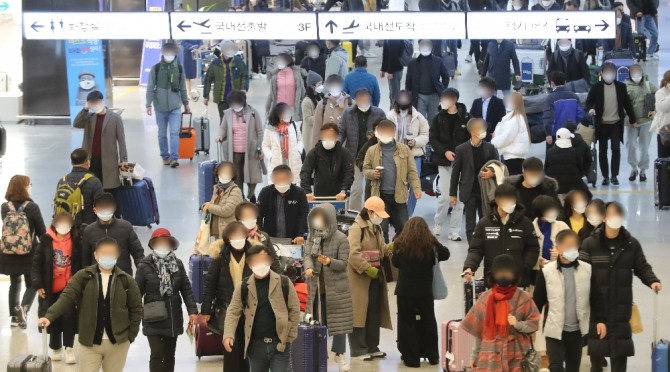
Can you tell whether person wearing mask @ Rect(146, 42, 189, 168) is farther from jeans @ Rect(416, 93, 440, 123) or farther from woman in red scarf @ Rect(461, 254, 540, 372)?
woman in red scarf @ Rect(461, 254, 540, 372)

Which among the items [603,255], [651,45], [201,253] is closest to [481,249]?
[603,255]

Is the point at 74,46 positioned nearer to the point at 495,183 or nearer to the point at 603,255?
the point at 495,183

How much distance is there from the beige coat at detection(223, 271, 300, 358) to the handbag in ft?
2.23

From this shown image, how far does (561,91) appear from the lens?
1791 centimetres

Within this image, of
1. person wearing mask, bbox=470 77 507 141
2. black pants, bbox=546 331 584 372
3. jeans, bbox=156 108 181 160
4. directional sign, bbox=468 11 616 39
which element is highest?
directional sign, bbox=468 11 616 39

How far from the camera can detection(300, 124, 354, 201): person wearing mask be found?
14.0 m

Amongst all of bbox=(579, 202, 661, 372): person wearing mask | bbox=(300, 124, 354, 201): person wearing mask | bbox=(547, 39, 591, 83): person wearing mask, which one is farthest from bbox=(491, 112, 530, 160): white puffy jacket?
bbox=(547, 39, 591, 83): person wearing mask

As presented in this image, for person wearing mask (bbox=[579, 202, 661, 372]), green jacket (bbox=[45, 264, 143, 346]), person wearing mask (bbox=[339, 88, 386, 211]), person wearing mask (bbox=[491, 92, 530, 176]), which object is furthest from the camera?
person wearing mask (bbox=[339, 88, 386, 211])

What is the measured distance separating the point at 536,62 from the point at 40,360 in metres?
17.2

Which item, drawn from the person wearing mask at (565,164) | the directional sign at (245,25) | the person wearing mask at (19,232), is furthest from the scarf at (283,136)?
the person wearing mask at (19,232)

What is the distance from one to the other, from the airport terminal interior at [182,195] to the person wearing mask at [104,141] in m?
0.82

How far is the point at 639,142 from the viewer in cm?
1848

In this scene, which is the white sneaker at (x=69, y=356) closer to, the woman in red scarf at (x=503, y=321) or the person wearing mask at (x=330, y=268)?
the person wearing mask at (x=330, y=268)

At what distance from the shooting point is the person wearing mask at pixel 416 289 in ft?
35.7
